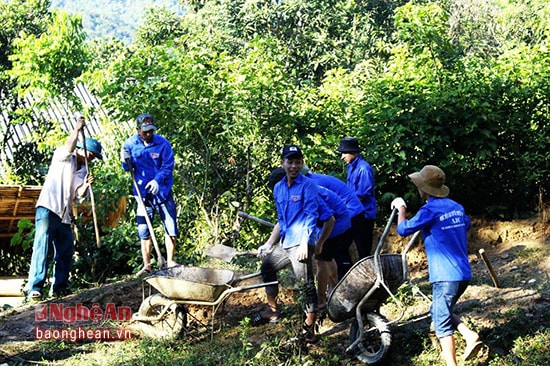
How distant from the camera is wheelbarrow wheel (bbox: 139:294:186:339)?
6.19 m

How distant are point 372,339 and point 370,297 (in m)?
0.42

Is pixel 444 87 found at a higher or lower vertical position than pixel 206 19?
lower

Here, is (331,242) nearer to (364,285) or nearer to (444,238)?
(364,285)

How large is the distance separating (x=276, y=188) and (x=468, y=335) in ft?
6.68

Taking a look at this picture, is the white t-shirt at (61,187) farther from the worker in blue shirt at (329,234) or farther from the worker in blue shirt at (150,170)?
the worker in blue shirt at (329,234)

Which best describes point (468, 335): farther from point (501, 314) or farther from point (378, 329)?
point (501, 314)

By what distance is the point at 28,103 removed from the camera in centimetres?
1798

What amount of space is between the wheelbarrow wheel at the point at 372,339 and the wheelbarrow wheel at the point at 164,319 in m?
1.59

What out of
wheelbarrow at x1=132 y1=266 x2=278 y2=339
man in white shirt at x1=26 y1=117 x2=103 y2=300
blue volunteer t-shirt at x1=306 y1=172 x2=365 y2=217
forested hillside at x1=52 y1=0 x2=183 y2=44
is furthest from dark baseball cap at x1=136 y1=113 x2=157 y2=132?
forested hillside at x1=52 y1=0 x2=183 y2=44

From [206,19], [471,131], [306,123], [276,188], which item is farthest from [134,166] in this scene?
[206,19]

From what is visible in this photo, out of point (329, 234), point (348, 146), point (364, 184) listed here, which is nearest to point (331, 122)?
point (348, 146)

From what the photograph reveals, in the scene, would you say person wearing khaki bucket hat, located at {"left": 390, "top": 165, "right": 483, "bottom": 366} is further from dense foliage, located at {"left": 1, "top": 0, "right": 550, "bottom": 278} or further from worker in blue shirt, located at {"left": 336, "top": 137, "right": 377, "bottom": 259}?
dense foliage, located at {"left": 1, "top": 0, "right": 550, "bottom": 278}

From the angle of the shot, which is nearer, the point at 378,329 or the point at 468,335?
the point at 468,335

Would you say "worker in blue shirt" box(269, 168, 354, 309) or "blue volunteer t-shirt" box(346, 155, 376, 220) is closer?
"worker in blue shirt" box(269, 168, 354, 309)
